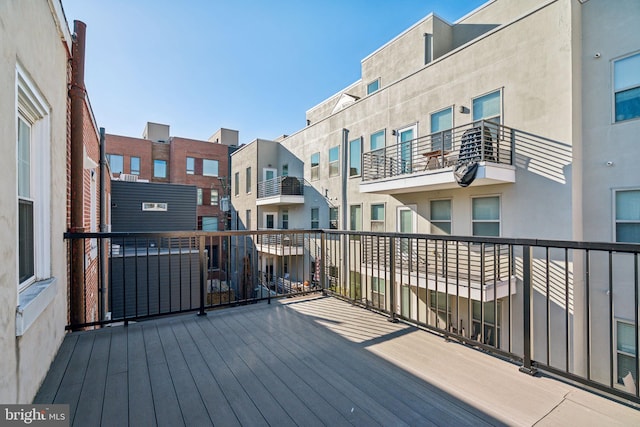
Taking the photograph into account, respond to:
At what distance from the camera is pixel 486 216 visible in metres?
6.74

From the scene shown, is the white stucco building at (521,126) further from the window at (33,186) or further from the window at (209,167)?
the window at (209,167)

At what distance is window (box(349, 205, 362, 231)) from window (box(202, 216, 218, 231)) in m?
14.0

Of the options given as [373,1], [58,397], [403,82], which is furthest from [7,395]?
[403,82]

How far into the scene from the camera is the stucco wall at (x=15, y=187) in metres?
1.37

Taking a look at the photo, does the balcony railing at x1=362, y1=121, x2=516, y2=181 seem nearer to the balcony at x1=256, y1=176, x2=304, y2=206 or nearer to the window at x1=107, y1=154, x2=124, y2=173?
the balcony at x1=256, y1=176, x2=304, y2=206

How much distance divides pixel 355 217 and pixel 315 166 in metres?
3.50

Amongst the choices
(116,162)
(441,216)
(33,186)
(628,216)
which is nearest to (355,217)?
(441,216)

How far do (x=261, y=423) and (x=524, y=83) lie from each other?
759 cm

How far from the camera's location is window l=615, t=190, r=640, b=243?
5113 millimetres

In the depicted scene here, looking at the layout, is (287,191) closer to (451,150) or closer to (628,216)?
(451,150)

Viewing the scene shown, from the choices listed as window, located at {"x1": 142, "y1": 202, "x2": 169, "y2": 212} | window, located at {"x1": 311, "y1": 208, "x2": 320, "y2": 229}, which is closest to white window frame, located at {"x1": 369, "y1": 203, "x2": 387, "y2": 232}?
window, located at {"x1": 311, "y1": 208, "x2": 320, "y2": 229}

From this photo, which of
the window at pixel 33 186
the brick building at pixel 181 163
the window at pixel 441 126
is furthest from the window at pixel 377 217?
the brick building at pixel 181 163

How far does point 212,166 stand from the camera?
2216 centimetres

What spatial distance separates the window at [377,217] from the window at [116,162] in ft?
60.9
